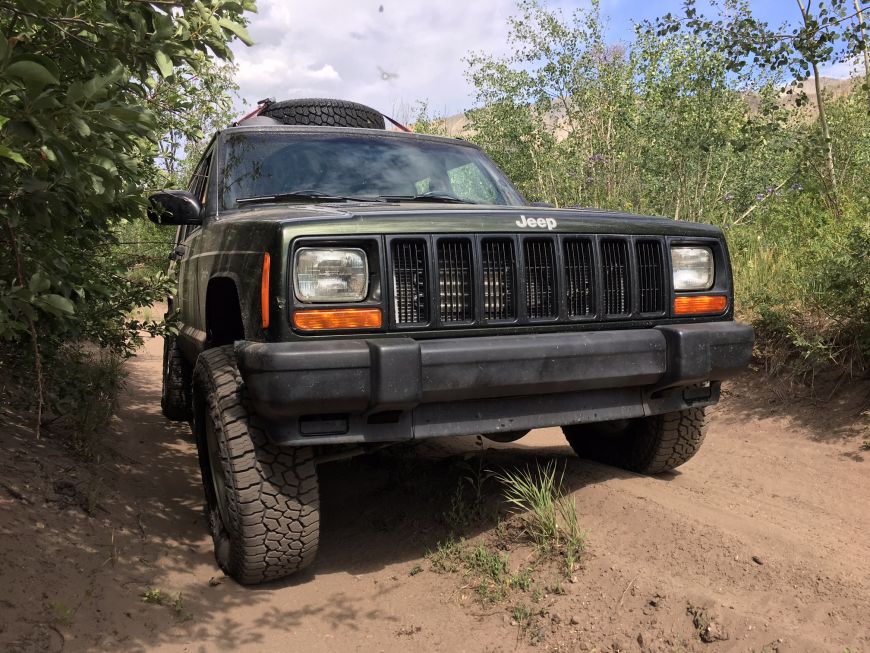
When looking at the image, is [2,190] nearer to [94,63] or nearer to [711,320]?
[94,63]

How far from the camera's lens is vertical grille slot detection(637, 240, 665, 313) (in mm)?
3168

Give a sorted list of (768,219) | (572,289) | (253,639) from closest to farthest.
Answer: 1. (253,639)
2. (572,289)
3. (768,219)

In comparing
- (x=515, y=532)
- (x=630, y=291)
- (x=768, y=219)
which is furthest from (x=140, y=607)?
(x=768, y=219)

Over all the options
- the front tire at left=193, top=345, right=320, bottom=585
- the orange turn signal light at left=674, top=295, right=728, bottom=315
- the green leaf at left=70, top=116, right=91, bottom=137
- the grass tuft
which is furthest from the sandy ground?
the green leaf at left=70, top=116, right=91, bottom=137

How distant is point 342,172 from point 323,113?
5.67 feet

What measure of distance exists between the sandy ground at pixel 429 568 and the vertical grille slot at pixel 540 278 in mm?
974

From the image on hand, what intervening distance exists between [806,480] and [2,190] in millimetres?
4052

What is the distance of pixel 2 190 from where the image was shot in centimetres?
210

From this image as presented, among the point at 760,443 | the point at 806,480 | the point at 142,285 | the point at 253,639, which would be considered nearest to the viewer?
the point at 253,639

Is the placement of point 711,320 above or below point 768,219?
below

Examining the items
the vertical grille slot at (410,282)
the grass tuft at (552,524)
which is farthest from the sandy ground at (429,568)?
the vertical grille slot at (410,282)

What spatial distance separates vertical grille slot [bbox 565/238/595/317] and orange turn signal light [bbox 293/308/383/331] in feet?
2.76

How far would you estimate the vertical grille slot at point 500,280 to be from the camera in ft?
9.45

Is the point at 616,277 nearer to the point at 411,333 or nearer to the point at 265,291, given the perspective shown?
the point at 411,333
